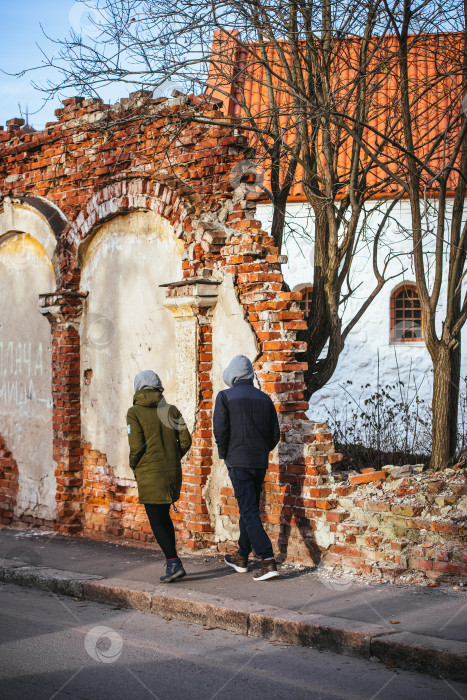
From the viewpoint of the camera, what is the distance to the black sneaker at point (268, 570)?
7051 millimetres

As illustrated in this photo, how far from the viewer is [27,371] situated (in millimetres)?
11164

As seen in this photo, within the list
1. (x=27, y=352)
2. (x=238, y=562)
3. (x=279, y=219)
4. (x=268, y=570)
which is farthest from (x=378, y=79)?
(x=268, y=570)

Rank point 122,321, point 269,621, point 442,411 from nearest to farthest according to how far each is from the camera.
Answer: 1. point 269,621
2. point 442,411
3. point 122,321

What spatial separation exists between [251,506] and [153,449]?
0.99m

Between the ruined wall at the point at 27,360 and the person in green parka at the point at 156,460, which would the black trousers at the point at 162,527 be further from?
the ruined wall at the point at 27,360

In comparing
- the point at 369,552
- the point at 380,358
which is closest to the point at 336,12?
the point at 369,552

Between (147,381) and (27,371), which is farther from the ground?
(27,371)

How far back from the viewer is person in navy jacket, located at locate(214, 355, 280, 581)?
7.12 m

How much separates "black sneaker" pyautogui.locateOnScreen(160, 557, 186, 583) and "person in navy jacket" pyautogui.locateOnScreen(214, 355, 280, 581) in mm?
639

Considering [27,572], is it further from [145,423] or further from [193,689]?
[193,689]

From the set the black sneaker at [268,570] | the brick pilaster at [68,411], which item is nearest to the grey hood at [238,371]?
the black sneaker at [268,570]

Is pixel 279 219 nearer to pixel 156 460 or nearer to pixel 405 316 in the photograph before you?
pixel 156 460

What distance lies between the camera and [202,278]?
27.3 feet

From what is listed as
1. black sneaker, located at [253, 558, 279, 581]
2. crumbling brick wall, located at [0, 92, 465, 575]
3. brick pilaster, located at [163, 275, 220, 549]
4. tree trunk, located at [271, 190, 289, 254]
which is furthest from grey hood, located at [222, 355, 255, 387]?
tree trunk, located at [271, 190, 289, 254]
